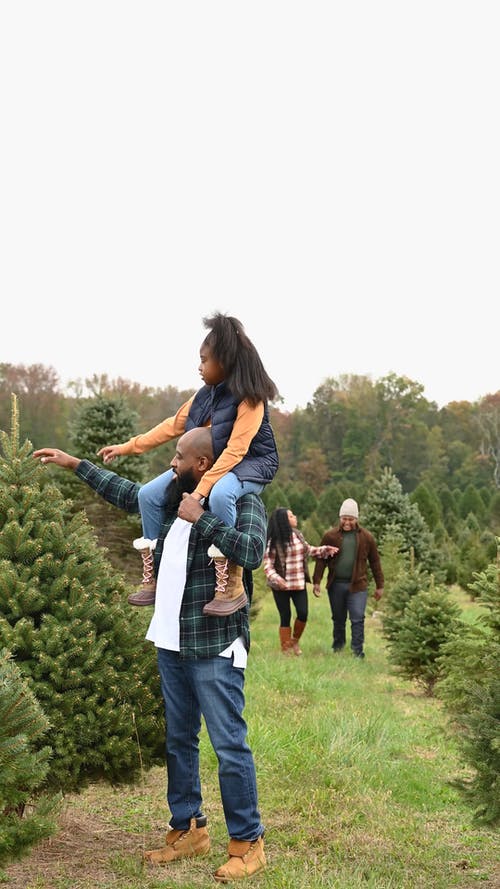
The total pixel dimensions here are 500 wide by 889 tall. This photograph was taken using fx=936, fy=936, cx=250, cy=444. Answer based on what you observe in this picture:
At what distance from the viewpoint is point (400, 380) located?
62.8m

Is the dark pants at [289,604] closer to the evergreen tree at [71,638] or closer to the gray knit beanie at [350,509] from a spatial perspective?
the gray knit beanie at [350,509]

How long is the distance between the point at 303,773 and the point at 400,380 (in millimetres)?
58603

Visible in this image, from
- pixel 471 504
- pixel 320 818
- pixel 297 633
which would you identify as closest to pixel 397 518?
pixel 297 633

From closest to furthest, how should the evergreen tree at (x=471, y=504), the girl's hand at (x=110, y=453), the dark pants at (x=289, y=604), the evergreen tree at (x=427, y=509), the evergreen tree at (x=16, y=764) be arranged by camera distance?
→ the evergreen tree at (x=16, y=764), the girl's hand at (x=110, y=453), the dark pants at (x=289, y=604), the evergreen tree at (x=427, y=509), the evergreen tree at (x=471, y=504)

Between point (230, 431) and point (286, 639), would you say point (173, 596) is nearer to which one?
point (230, 431)

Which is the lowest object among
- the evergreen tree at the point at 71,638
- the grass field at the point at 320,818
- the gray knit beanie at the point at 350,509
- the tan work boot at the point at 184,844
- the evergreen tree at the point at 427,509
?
the grass field at the point at 320,818

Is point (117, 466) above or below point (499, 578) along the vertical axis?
above

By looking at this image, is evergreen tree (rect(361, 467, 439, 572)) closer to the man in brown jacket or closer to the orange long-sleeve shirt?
the man in brown jacket

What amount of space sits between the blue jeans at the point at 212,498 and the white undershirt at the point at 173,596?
0.50 feet

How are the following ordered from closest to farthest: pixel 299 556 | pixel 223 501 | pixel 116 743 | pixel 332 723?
pixel 223 501 → pixel 116 743 → pixel 332 723 → pixel 299 556

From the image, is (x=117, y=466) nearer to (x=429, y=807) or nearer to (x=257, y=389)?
(x=429, y=807)

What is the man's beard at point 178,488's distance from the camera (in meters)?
4.03

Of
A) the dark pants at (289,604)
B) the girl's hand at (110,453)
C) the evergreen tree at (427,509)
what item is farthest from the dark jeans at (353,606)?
the evergreen tree at (427,509)

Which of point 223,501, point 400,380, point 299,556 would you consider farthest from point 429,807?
point 400,380
